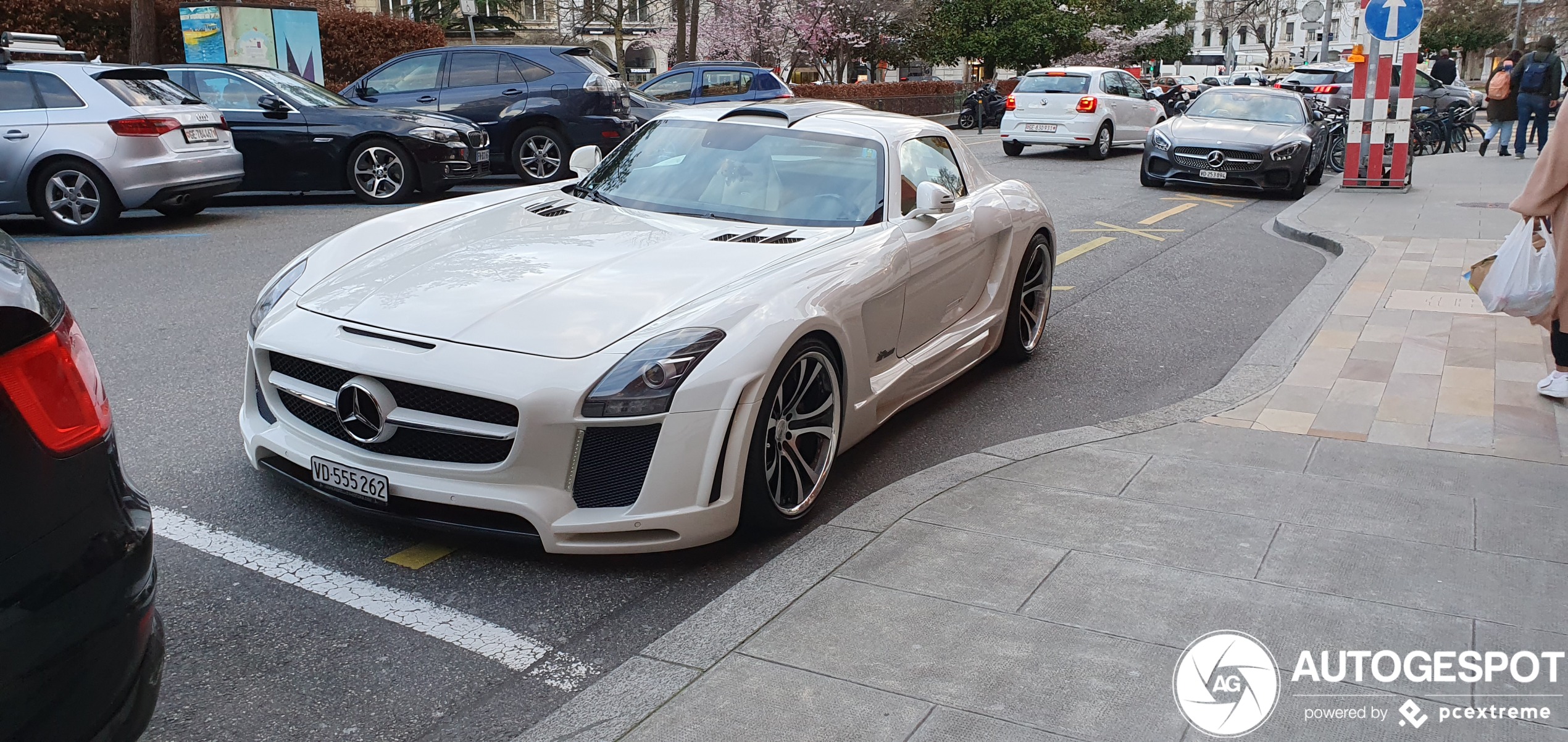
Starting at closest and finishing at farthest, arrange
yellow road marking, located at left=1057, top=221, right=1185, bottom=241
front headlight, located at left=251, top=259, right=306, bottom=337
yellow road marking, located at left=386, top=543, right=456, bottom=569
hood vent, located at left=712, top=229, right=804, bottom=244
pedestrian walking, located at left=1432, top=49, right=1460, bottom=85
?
yellow road marking, located at left=386, top=543, right=456, bottom=569
front headlight, located at left=251, top=259, right=306, bottom=337
hood vent, located at left=712, top=229, right=804, bottom=244
yellow road marking, located at left=1057, top=221, right=1185, bottom=241
pedestrian walking, located at left=1432, top=49, right=1460, bottom=85

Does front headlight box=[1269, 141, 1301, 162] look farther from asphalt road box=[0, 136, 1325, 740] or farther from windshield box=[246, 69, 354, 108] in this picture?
windshield box=[246, 69, 354, 108]

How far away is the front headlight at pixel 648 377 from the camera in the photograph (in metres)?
3.56

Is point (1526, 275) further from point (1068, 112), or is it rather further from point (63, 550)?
point (1068, 112)

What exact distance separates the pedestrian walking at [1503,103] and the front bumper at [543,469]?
64.1 feet

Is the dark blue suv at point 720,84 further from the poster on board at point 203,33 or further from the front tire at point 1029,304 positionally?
the front tire at point 1029,304

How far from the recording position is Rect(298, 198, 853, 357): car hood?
3.77 metres

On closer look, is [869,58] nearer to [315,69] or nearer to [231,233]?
[315,69]

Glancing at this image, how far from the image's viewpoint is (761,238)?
15.5ft

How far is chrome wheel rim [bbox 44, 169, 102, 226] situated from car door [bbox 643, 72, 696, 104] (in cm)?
964

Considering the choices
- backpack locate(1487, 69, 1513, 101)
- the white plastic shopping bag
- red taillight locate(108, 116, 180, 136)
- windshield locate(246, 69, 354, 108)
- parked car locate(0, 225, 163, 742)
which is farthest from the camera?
backpack locate(1487, 69, 1513, 101)

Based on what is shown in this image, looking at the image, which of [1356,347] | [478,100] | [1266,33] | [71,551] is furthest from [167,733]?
[1266,33]

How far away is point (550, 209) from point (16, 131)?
24.1 ft

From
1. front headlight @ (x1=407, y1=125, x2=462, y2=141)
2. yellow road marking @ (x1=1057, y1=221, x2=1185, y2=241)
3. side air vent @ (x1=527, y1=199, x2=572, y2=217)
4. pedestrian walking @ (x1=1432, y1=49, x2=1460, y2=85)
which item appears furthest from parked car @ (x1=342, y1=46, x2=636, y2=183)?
pedestrian walking @ (x1=1432, y1=49, x2=1460, y2=85)

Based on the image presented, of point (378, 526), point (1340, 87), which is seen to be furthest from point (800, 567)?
point (1340, 87)
